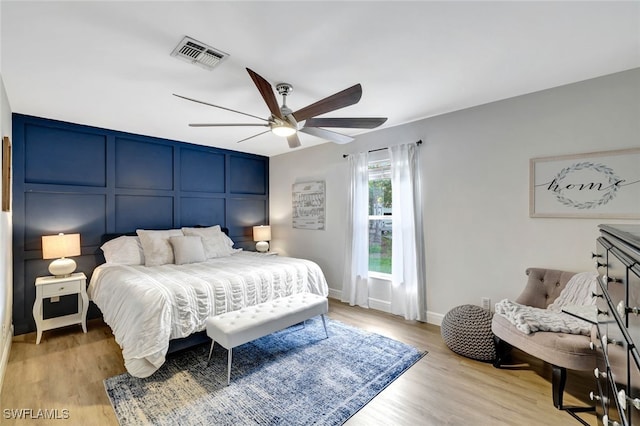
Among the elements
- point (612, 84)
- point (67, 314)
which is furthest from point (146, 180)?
point (612, 84)

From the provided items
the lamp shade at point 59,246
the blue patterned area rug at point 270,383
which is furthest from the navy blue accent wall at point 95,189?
the blue patterned area rug at point 270,383

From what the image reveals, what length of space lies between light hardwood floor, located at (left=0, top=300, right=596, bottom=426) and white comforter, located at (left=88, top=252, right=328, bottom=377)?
340 mm

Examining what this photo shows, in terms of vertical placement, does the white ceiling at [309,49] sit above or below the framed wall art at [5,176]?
above

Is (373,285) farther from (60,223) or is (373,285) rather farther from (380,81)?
(60,223)

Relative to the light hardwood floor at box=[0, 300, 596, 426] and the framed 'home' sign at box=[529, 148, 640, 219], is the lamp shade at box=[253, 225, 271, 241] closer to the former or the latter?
the light hardwood floor at box=[0, 300, 596, 426]

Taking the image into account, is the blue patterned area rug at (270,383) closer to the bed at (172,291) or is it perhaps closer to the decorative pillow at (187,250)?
the bed at (172,291)

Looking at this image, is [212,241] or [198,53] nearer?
[198,53]

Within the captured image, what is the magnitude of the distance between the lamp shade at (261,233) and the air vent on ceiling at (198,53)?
10.9 feet

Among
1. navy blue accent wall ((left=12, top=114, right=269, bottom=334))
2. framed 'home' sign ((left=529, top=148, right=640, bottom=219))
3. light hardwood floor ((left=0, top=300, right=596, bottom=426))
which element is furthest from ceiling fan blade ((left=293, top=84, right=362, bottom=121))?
navy blue accent wall ((left=12, top=114, right=269, bottom=334))

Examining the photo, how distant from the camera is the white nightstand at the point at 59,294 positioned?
2.93 meters

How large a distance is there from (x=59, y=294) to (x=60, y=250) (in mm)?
475

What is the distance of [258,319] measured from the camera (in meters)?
2.44

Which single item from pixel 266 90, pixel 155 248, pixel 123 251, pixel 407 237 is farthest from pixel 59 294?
pixel 407 237

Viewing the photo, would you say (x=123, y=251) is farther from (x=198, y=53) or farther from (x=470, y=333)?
(x=470, y=333)
